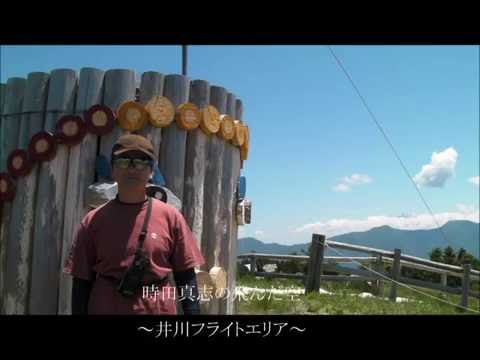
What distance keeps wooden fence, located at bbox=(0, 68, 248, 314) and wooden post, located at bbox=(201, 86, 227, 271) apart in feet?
0.13

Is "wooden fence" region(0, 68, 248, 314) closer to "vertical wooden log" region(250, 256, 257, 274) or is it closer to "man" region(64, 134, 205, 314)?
"man" region(64, 134, 205, 314)

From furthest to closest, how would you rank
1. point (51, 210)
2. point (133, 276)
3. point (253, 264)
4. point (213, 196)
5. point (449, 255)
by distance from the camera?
point (449, 255) < point (253, 264) < point (213, 196) < point (51, 210) < point (133, 276)

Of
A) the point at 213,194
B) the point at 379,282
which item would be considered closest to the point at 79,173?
the point at 213,194

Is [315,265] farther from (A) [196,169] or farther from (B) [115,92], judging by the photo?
(B) [115,92]

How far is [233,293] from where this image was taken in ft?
14.3

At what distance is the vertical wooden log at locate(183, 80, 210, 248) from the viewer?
12.0ft

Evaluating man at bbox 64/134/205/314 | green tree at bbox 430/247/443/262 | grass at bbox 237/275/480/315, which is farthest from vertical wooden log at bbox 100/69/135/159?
green tree at bbox 430/247/443/262

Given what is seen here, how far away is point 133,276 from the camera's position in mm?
2191

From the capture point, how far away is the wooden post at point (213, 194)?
3873 mm

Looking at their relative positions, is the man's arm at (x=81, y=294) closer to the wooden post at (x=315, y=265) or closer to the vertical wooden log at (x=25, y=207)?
the vertical wooden log at (x=25, y=207)

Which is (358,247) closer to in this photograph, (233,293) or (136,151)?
(233,293)

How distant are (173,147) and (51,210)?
39.5 inches

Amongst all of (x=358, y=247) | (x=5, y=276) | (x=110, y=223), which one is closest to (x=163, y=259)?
(x=110, y=223)
